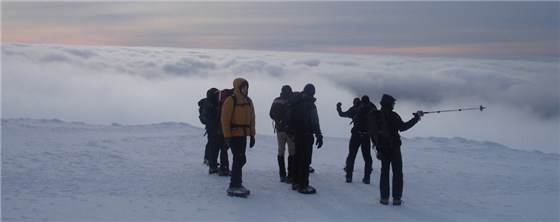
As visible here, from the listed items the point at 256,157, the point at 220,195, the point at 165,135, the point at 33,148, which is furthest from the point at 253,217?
the point at 165,135

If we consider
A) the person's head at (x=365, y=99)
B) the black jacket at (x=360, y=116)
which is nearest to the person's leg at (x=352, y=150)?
the black jacket at (x=360, y=116)

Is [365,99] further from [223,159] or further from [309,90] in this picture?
[223,159]

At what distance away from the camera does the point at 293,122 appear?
361 inches

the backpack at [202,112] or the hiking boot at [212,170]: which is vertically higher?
the backpack at [202,112]

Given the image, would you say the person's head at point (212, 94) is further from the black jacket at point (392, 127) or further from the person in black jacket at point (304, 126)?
the black jacket at point (392, 127)

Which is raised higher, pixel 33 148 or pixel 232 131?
pixel 232 131

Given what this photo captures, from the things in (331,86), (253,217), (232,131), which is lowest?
(253,217)

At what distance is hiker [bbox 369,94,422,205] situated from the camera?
8656 mm

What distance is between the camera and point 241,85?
333 inches

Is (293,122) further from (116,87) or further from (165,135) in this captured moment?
(116,87)

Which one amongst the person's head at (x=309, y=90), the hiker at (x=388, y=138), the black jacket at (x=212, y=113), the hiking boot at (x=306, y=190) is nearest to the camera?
the hiker at (x=388, y=138)

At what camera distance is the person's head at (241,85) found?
27.7 ft

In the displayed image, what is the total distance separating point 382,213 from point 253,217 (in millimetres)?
2062

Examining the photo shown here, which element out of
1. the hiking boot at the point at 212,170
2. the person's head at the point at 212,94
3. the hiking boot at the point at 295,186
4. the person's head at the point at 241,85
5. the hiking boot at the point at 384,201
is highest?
the person's head at the point at 241,85
